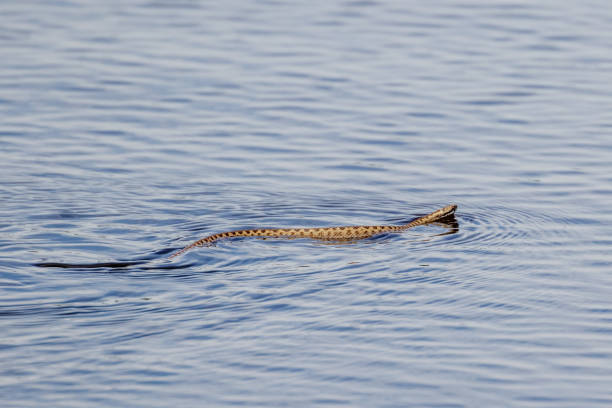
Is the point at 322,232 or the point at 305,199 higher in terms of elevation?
the point at 305,199

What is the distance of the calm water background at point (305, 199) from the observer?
10242 millimetres

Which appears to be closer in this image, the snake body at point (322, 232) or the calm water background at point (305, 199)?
the calm water background at point (305, 199)

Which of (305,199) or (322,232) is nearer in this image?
(322,232)

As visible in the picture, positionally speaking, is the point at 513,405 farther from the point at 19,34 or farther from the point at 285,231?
the point at 19,34

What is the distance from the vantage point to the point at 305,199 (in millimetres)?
15992

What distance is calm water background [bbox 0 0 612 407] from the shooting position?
10.2 m

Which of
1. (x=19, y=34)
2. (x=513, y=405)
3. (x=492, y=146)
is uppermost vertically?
(x=19, y=34)

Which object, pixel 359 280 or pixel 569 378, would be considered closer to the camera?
pixel 569 378

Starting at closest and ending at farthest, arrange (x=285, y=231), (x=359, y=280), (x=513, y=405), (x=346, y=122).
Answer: (x=513, y=405) → (x=359, y=280) → (x=285, y=231) → (x=346, y=122)

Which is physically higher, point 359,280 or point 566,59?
point 566,59

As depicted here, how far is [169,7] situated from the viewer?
1104 inches

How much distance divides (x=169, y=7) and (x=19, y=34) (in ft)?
13.6

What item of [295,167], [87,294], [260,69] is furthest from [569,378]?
[260,69]

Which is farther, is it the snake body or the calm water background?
the snake body
